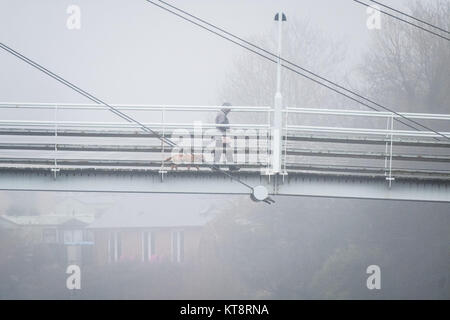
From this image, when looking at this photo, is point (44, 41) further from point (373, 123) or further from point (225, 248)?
point (373, 123)

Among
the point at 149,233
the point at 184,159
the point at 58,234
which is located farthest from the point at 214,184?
the point at 149,233

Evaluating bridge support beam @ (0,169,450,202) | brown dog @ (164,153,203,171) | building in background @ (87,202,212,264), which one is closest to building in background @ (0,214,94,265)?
building in background @ (87,202,212,264)

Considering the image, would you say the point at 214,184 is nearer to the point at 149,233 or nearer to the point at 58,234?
the point at 58,234

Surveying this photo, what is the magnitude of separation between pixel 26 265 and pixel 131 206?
823 inches

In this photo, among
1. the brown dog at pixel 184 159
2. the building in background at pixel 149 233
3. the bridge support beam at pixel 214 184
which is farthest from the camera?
the building in background at pixel 149 233

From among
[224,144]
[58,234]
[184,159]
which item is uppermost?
[224,144]

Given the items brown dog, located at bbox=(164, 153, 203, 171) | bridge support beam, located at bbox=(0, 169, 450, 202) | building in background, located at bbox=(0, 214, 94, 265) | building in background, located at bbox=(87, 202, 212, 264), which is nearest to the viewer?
bridge support beam, located at bbox=(0, 169, 450, 202)

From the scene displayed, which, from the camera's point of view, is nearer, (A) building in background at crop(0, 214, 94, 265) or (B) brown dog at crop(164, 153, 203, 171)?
(B) brown dog at crop(164, 153, 203, 171)

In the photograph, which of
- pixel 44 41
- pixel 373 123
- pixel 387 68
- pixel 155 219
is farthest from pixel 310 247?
pixel 44 41

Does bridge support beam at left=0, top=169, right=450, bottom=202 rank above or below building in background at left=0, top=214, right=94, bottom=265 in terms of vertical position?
above

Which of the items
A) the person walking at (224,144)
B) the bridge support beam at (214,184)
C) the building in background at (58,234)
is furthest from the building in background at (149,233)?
the bridge support beam at (214,184)

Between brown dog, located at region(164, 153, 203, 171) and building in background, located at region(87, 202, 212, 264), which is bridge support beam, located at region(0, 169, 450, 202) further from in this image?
building in background, located at region(87, 202, 212, 264)

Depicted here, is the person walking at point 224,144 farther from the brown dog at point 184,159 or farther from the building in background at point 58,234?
the building in background at point 58,234

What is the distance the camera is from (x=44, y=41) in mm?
143250
